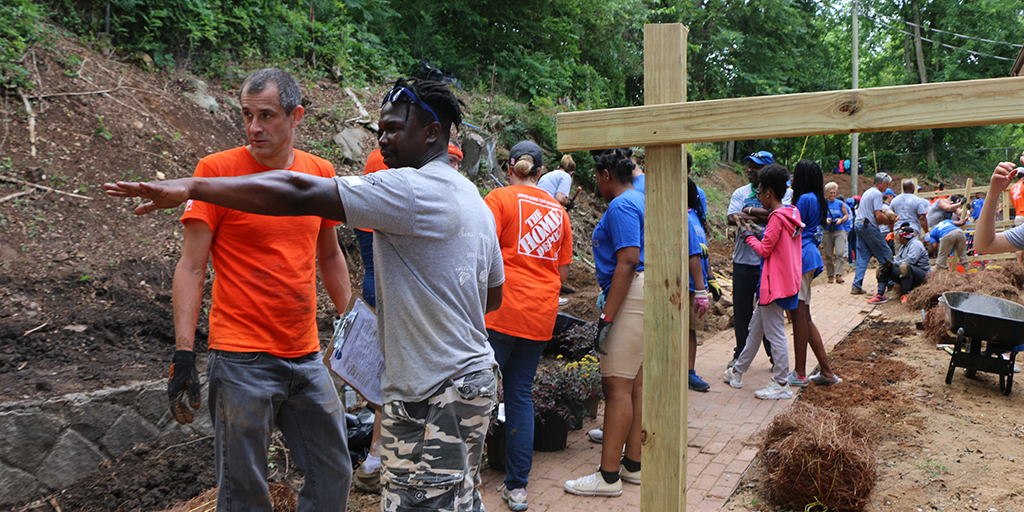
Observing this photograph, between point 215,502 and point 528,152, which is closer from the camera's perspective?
point 215,502

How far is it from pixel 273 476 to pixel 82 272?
8.51 ft

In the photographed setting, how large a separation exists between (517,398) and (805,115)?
2.47 m

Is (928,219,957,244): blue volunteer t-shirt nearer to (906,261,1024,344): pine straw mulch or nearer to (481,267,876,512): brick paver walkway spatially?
(906,261,1024,344): pine straw mulch

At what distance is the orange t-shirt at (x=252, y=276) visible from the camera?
8.83 feet

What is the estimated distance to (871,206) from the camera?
11289 millimetres

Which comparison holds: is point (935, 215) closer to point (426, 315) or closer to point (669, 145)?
point (669, 145)

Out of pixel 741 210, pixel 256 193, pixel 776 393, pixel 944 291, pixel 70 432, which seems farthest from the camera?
pixel 944 291

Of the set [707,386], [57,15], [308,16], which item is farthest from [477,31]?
[707,386]

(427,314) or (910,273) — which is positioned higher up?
(427,314)

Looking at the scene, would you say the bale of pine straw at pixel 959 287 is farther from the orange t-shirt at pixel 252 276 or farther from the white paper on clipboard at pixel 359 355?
the orange t-shirt at pixel 252 276

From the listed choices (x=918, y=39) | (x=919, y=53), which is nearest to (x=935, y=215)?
(x=919, y=53)

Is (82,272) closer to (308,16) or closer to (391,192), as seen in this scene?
(391,192)

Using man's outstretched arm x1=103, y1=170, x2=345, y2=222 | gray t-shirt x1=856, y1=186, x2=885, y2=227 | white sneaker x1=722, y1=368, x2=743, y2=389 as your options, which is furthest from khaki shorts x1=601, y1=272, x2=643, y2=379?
gray t-shirt x1=856, y1=186, x2=885, y2=227

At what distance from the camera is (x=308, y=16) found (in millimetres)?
11750
